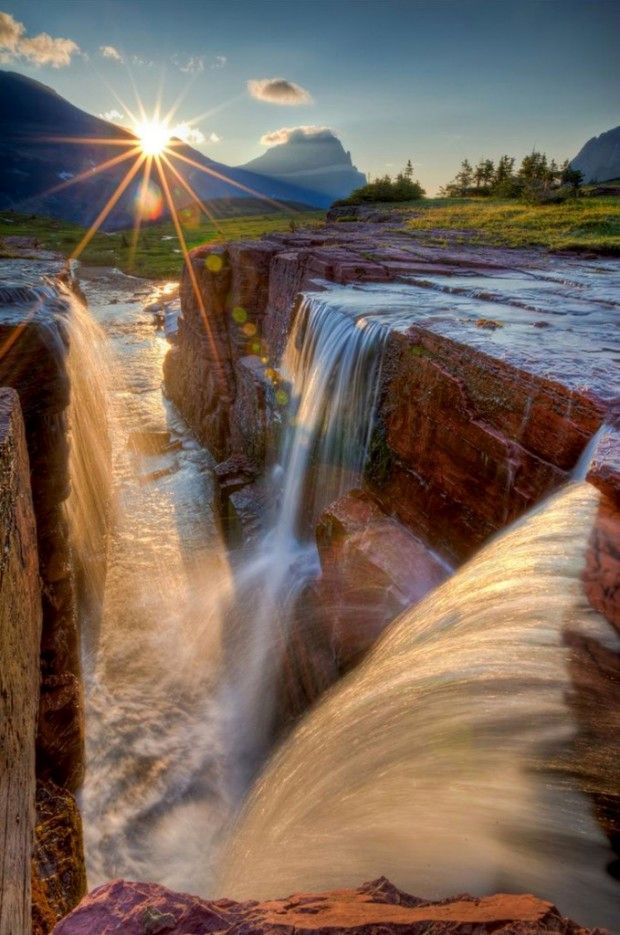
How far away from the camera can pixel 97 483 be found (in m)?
8.43

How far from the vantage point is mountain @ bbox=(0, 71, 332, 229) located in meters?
101

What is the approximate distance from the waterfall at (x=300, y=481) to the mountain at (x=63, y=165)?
4010 inches

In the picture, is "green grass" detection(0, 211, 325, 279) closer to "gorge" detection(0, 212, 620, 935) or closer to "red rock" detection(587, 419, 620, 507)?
"gorge" detection(0, 212, 620, 935)

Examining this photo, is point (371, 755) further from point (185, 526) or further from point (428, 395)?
point (185, 526)

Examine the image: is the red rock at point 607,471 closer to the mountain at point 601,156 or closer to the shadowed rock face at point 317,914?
the shadowed rock face at point 317,914

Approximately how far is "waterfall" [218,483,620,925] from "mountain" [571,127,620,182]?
164214 mm

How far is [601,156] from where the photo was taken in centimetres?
14312

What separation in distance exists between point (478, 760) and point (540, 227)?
1618 centimetres

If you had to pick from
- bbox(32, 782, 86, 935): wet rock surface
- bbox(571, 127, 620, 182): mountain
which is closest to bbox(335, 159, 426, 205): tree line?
bbox(32, 782, 86, 935): wet rock surface

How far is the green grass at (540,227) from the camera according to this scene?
1195 cm

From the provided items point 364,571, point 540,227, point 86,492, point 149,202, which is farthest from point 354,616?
point 149,202

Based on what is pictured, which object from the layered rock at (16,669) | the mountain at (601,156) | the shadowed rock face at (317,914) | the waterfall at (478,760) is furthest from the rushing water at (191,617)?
the mountain at (601,156)

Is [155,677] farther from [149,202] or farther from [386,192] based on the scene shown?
[149,202]

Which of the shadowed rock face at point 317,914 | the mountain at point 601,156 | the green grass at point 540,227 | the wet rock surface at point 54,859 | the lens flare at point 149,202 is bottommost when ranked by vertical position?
the wet rock surface at point 54,859
